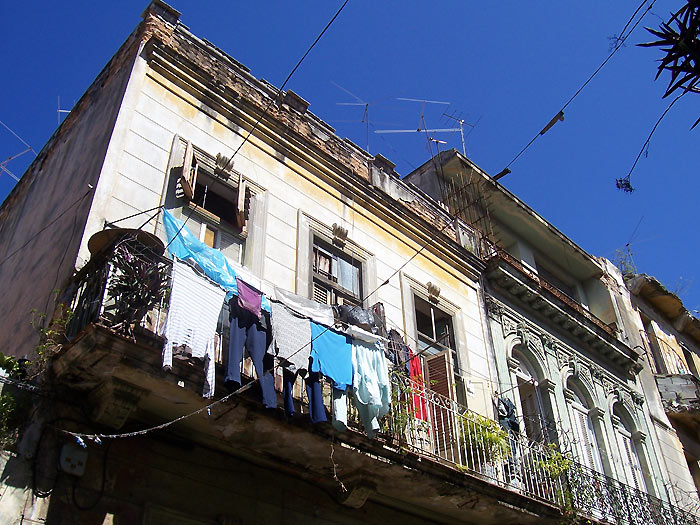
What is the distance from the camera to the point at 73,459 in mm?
6441

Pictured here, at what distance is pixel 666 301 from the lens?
67.3 ft

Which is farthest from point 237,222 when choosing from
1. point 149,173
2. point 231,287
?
point 231,287

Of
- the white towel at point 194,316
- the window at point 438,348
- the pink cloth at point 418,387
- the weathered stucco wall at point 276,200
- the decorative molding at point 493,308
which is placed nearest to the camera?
the white towel at point 194,316

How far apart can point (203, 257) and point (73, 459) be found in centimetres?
240

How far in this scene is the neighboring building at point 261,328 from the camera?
6.70 metres

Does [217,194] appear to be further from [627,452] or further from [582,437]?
[627,452]

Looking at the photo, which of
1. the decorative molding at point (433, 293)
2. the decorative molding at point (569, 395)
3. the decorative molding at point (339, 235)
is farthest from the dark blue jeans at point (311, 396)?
the decorative molding at point (569, 395)

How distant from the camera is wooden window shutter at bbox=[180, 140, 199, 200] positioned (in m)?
8.87

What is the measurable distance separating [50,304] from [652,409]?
45.7 ft

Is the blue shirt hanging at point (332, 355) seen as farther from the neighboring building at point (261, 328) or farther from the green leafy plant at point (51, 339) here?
the green leafy plant at point (51, 339)

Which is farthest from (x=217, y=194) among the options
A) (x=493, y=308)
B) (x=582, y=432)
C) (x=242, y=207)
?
(x=582, y=432)

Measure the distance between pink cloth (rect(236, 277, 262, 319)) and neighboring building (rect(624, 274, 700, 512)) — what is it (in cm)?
1144

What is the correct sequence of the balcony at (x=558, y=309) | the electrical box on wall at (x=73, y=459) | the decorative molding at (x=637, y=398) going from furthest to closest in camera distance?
the decorative molding at (x=637, y=398) → the balcony at (x=558, y=309) → the electrical box on wall at (x=73, y=459)

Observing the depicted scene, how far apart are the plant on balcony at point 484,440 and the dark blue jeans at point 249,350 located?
3.51 metres
